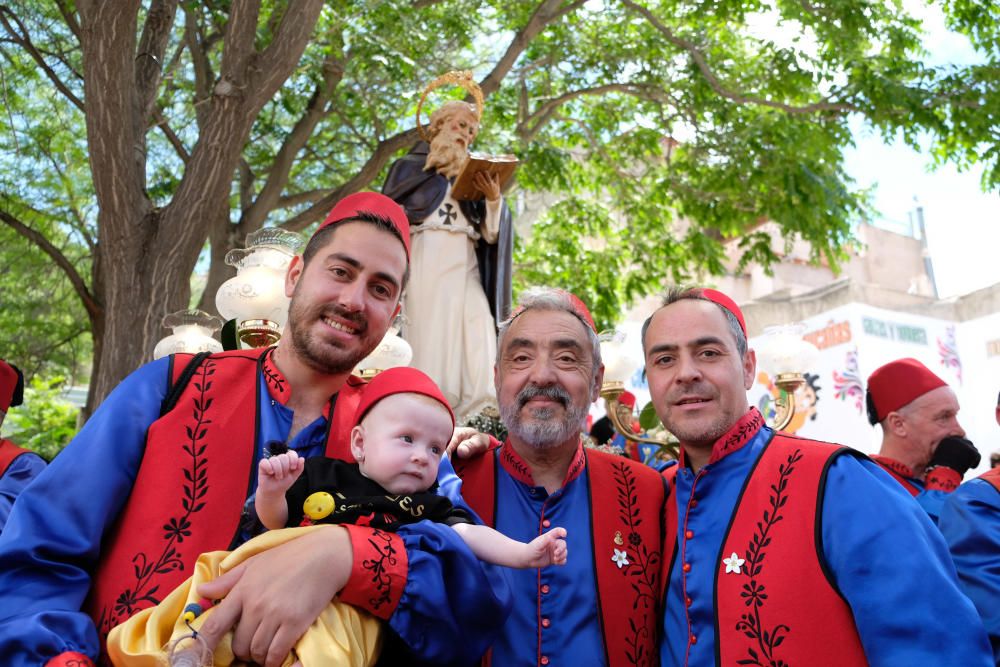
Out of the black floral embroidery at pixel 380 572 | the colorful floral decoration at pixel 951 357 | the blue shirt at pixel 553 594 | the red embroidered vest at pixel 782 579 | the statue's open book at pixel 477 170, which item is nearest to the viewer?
the black floral embroidery at pixel 380 572

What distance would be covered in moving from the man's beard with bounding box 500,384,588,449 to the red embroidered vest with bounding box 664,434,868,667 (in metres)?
0.61

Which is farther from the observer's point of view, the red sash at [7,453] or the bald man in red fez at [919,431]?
the bald man in red fez at [919,431]

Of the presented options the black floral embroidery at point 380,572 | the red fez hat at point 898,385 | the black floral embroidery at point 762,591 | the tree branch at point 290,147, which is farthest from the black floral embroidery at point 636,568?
the tree branch at point 290,147

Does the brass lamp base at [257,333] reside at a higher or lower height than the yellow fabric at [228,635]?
higher

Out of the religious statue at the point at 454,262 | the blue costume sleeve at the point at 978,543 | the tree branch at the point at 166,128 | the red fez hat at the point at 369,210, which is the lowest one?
the blue costume sleeve at the point at 978,543

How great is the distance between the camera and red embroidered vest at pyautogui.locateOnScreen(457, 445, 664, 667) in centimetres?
259

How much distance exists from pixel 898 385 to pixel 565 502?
291 cm

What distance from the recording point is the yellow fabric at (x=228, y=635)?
181cm

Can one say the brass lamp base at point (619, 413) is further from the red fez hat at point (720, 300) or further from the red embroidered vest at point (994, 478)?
the red fez hat at point (720, 300)

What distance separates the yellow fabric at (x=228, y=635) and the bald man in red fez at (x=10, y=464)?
2268 mm

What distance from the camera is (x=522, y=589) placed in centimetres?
267

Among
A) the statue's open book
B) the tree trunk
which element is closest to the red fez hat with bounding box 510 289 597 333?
the statue's open book

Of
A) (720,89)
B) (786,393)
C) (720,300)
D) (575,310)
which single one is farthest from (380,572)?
(720,89)

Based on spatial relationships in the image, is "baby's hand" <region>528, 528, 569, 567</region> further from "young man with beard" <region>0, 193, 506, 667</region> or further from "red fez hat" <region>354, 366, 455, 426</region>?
"red fez hat" <region>354, 366, 455, 426</region>
